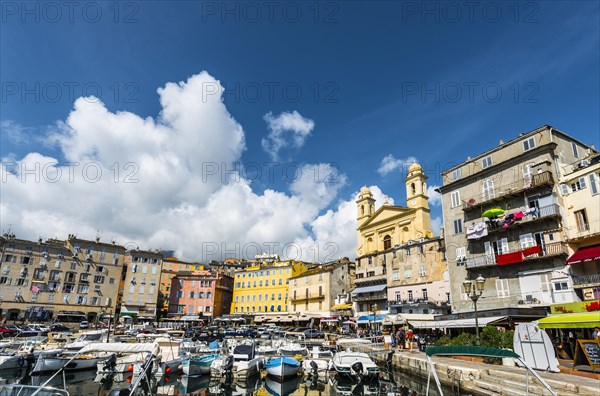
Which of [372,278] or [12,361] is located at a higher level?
[372,278]

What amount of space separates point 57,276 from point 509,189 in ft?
248

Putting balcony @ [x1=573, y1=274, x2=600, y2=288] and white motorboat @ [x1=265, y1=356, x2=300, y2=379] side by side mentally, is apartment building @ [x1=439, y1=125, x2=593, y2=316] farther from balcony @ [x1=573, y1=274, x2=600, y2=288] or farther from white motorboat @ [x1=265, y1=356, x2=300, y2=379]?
white motorboat @ [x1=265, y1=356, x2=300, y2=379]

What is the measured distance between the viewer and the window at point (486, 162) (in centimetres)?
3881

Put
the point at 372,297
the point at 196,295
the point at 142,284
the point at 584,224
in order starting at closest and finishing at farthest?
the point at 584,224 → the point at 372,297 → the point at 142,284 → the point at 196,295

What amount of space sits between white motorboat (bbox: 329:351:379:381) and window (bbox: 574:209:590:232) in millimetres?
20128

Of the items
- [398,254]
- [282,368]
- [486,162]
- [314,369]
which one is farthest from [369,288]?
[282,368]

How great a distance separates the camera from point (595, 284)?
28172 millimetres

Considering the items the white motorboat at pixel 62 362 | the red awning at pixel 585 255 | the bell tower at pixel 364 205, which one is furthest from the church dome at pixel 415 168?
the white motorboat at pixel 62 362

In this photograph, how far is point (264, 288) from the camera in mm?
89000

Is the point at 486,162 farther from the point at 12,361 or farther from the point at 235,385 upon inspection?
the point at 12,361

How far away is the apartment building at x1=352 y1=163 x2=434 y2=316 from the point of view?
5834cm

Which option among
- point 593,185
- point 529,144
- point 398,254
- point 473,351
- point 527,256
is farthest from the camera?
point 398,254

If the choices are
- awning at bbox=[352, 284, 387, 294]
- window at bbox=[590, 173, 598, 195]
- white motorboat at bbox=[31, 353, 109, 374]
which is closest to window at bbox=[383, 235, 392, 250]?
awning at bbox=[352, 284, 387, 294]

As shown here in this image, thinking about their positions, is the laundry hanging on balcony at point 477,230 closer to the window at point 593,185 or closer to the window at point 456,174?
the window at point 456,174
